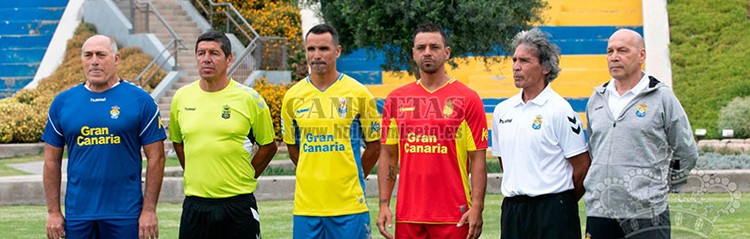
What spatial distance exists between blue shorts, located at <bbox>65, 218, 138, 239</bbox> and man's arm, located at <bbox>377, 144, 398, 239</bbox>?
177 cm

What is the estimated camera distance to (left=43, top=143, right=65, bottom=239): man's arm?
7961 mm

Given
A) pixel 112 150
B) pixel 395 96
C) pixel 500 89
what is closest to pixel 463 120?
pixel 395 96

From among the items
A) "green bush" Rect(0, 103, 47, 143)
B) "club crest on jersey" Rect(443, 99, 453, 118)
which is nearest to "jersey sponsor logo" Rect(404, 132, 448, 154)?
"club crest on jersey" Rect(443, 99, 453, 118)

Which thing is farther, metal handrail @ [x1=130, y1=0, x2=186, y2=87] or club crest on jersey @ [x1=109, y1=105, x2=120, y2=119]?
metal handrail @ [x1=130, y1=0, x2=186, y2=87]

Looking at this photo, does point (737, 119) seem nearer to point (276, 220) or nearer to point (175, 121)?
point (276, 220)

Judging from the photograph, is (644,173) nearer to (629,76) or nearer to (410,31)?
(629,76)

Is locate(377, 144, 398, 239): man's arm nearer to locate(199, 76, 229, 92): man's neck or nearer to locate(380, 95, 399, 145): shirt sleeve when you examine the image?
locate(380, 95, 399, 145): shirt sleeve

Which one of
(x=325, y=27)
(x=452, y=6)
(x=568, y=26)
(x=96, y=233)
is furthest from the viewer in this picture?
(x=568, y=26)

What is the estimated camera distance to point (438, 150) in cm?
814

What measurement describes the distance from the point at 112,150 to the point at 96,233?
0.62 m

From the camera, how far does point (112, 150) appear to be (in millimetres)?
7965

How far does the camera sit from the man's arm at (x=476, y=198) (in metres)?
8.05

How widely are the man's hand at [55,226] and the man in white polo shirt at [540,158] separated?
3.13 m

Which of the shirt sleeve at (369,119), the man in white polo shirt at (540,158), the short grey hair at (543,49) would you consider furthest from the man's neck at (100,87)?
the short grey hair at (543,49)
